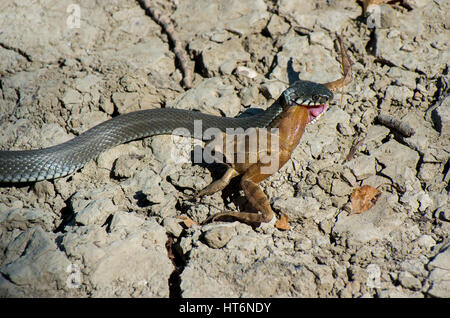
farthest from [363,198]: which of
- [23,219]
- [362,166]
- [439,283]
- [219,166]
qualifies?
[23,219]

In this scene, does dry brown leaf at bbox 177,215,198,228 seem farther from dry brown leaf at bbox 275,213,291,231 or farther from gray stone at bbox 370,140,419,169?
gray stone at bbox 370,140,419,169

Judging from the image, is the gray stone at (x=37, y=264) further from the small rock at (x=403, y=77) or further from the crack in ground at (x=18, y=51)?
the small rock at (x=403, y=77)

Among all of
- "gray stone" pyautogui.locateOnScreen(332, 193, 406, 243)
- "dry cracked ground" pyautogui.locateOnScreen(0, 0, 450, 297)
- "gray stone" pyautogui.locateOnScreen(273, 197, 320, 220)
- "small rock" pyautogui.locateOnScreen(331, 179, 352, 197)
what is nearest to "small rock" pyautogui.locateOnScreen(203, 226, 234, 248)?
"dry cracked ground" pyautogui.locateOnScreen(0, 0, 450, 297)

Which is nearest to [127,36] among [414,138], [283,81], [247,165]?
[283,81]

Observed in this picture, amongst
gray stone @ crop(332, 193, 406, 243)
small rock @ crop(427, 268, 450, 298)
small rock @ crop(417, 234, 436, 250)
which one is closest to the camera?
small rock @ crop(427, 268, 450, 298)

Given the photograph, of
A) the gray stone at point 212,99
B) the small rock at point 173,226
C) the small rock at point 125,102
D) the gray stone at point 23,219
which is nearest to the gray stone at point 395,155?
the gray stone at point 212,99

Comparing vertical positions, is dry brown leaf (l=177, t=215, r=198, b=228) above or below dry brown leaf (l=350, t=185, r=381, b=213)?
below

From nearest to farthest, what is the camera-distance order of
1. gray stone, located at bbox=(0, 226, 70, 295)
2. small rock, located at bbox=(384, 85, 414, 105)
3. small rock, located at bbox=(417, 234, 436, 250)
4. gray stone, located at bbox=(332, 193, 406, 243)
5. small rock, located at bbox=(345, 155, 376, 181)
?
gray stone, located at bbox=(0, 226, 70, 295) → small rock, located at bbox=(417, 234, 436, 250) → gray stone, located at bbox=(332, 193, 406, 243) → small rock, located at bbox=(345, 155, 376, 181) → small rock, located at bbox=(384, 85, 414, 105)
